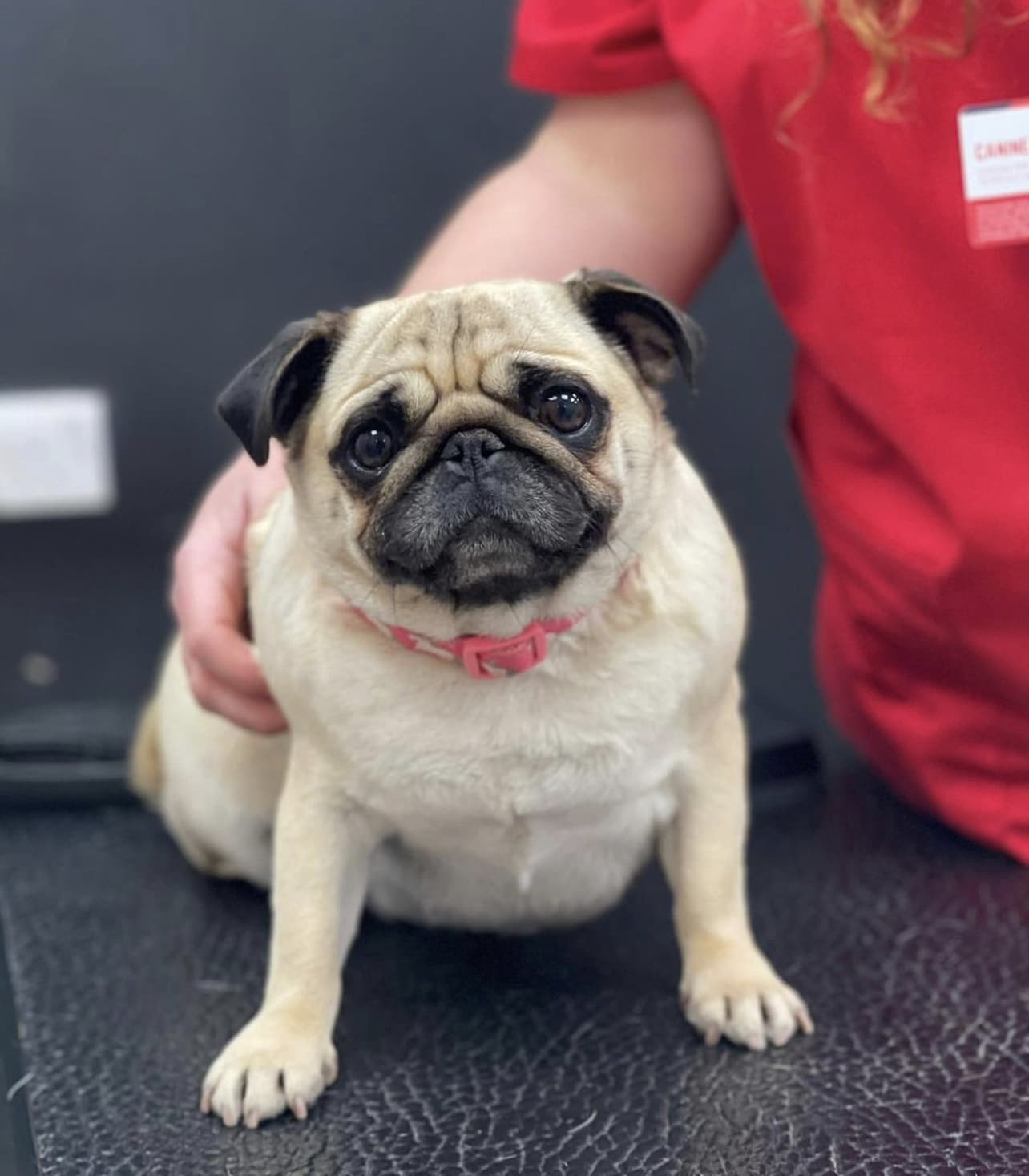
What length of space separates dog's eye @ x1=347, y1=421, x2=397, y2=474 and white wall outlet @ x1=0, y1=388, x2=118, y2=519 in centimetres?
97

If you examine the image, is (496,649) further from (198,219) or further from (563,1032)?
(198,219)

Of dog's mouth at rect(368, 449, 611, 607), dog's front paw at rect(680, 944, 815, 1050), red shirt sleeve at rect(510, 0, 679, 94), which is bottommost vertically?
dog's front paw at rect(680, 944, 815, 1050)

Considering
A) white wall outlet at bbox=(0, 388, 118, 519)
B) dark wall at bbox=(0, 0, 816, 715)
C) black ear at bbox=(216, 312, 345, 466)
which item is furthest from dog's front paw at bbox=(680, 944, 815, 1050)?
white wall outlet at bbox=(0, 388, 118, 519)

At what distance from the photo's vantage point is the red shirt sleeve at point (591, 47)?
1.36 meters

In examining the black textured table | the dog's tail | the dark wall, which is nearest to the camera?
the black textured table

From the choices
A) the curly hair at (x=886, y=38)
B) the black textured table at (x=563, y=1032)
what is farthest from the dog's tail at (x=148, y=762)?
the curly hair at (x=886, y=38)

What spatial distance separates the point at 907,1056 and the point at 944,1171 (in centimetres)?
14

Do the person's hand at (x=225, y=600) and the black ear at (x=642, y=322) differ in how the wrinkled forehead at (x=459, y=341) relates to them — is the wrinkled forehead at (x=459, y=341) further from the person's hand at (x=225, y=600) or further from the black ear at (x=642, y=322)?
the person's hand at (x=225, y=600)

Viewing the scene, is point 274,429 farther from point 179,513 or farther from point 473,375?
point 179,513

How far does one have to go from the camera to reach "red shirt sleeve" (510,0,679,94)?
53.6 inches

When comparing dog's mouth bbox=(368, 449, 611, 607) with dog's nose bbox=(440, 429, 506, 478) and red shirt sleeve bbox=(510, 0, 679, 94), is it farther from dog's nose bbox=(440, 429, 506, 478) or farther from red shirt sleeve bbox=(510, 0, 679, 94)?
red shirt sleeve bbox=(510, 0, 679, 94)

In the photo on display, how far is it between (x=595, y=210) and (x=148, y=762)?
68 centimetres

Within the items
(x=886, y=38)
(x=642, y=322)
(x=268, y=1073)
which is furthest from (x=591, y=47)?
(x=268, y=1073)

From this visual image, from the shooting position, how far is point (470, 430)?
3.24ft
